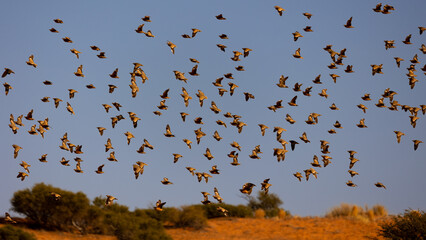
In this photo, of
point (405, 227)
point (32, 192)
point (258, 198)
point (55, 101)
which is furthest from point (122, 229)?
point (258, 198)

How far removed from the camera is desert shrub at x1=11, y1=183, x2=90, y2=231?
132ft

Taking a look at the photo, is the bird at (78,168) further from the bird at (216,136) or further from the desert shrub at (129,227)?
the desert shrub at (129,227)

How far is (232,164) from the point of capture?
80.8ft

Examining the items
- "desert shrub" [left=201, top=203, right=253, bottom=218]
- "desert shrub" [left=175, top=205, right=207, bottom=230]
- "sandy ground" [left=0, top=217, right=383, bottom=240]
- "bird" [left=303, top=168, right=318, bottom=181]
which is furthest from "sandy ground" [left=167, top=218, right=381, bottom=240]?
"bird" [left=303, top=168, right=318, bottom=181]

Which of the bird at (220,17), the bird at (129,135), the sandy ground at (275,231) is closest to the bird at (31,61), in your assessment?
the bird at (129,135)

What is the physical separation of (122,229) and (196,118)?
17.0 m

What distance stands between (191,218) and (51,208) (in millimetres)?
11933

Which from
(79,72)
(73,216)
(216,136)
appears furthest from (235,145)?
(73,216)

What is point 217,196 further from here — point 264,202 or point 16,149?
point 264,202

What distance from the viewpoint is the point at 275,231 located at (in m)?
44.1

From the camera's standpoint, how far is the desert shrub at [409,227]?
32000 mm

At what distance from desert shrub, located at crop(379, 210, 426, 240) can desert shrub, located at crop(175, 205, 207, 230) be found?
17.2 meters

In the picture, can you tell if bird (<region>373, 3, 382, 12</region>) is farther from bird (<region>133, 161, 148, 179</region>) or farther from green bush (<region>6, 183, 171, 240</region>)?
green bush (<region>6, 183, 171, 240</region>)

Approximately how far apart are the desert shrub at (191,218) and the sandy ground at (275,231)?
681mm
